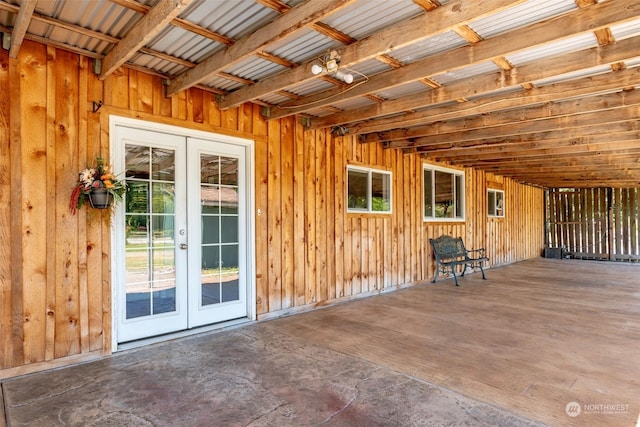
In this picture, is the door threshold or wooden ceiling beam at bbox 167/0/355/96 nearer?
wooden ceiling beam at bbox 167/0/355/96

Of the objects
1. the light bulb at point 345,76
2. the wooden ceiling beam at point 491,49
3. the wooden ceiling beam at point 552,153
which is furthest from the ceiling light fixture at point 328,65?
the wooden ceiling beam at point 552,153

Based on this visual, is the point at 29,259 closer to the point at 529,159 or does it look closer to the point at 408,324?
the point at 408,324

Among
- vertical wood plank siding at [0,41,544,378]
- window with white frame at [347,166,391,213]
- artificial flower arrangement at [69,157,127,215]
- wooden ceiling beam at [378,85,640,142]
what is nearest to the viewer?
vertical wood plank siding at [0,41,544,378]

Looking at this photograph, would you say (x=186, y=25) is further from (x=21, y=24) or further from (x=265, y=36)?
Answer: (x=21, y=24)

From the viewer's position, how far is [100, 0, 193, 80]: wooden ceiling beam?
2.27m

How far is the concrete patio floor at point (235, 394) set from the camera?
7.56 ft

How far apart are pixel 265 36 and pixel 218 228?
232 centimetres

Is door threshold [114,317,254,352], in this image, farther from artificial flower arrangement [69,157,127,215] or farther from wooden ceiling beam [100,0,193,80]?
wooden ceiling beam [100,0,193,80]

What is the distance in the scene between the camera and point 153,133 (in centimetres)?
378

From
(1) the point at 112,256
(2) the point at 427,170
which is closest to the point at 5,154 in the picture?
(1) the point at 112,256

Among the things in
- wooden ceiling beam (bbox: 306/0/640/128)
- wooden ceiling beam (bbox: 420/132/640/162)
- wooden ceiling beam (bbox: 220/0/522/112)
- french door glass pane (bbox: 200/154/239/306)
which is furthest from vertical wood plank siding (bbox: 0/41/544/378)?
wooden ceiling beam (bbox: 420/132/640/162)

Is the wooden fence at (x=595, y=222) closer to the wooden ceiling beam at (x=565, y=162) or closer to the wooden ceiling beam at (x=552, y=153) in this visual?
the wooden ceiling beam at (x=565, y=162)

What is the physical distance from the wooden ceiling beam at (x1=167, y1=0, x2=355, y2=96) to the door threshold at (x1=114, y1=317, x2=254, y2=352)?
8.12ft

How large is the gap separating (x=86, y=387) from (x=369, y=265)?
4.25m
